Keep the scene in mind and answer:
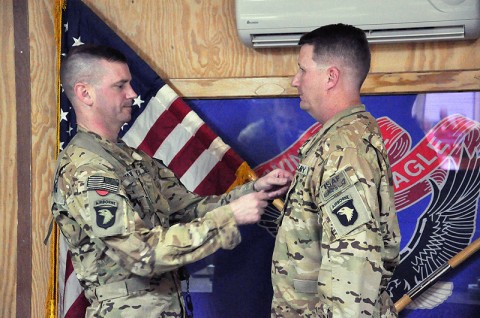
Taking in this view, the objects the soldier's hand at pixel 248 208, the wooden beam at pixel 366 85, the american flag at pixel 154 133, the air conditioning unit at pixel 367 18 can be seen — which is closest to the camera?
the soldier's hand at pixel 248 208

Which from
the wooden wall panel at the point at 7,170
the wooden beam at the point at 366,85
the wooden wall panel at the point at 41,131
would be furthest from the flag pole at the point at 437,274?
the wooden wall panel at the point at 7,170

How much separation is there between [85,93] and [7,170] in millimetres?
1266

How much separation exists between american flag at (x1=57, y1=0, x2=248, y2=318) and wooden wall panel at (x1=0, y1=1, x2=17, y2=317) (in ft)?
1.08

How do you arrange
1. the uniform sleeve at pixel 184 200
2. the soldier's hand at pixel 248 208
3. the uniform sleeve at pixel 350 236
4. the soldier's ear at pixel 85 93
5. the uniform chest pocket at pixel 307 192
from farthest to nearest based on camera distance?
1. the uniform sleeve at pixel 184 200
2. the soldier's ear at pixel 85 93
3. the soldier's hand at pixel 248 208
4. the uniform chest pocket at pixel 307 192
5. the uniform sleeve at pixel 350 236

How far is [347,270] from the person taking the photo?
6.13 ft

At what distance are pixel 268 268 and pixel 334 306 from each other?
4.37 ft

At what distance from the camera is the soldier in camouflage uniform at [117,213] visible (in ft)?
6.89

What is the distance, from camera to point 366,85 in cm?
305

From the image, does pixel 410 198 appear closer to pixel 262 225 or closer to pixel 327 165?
pixel 262 225

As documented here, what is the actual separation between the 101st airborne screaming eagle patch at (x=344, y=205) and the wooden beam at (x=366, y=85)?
47.4 inches

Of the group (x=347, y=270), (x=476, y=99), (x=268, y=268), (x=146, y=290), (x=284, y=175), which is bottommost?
(x=268, y=268)

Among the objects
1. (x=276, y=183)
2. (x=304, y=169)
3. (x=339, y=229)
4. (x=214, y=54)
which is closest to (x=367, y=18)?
(x=214, y=54)

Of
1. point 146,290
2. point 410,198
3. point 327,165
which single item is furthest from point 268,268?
point 327,165

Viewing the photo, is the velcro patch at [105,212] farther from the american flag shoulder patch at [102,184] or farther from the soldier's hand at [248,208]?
the soldier's hand at [248,208]
